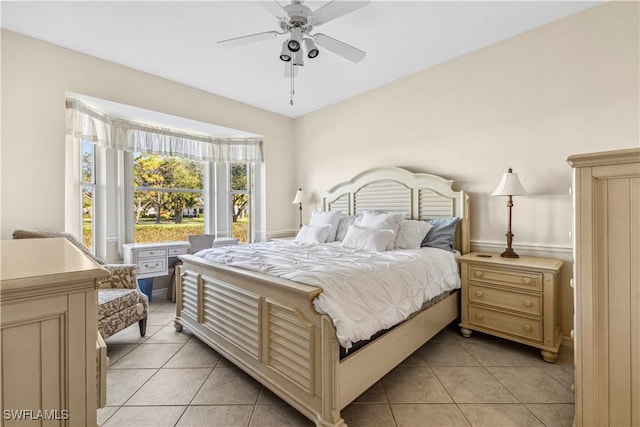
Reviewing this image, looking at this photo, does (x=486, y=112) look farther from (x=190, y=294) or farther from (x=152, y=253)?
(x=152, y=253)

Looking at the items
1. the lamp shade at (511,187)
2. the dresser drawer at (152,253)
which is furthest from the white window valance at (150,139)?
the lamp shade at (511,187)

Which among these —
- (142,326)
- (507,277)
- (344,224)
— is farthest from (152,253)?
(507,277)

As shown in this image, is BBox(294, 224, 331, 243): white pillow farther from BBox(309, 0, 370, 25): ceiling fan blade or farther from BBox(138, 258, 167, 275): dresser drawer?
BBox(309, 0, 370, 25): ceiling fan blade

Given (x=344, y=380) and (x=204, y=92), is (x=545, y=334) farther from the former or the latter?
(x=204, y=92)

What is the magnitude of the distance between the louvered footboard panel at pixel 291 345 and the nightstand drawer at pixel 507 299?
1771 mm

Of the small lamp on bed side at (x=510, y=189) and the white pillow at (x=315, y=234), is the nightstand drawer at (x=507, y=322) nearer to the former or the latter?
the small lamp on bed side at (x=510, y=189)

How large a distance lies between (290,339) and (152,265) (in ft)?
8.70

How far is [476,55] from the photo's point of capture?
115 inches

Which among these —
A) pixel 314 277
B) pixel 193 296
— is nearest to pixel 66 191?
pixel 193 296

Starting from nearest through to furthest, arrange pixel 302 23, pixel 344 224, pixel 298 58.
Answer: pixel 302 23, pixel 298 58, pixel 344 224

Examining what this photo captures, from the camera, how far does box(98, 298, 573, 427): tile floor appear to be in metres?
1.61

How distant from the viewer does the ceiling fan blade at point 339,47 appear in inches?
85.7

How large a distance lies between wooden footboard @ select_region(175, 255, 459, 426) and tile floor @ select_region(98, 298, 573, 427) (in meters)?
0.16

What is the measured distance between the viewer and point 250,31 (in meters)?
2.56
